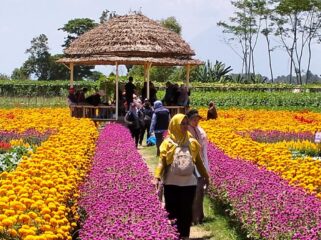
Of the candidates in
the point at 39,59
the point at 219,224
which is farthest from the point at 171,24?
the point at 219,224

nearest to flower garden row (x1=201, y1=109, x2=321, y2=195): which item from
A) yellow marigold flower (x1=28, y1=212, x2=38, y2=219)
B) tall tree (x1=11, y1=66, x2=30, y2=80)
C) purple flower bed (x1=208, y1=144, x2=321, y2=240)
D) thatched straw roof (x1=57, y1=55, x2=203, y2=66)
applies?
purple flower bed (x1=208, y1=144, x2=321, y2=240)

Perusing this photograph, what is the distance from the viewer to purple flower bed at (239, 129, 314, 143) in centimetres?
1861

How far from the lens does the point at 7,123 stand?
20.7m

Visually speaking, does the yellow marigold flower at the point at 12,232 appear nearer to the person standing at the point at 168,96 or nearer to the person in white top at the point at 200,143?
the person in white top at the point at 200,143

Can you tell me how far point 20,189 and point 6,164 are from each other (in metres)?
6.58

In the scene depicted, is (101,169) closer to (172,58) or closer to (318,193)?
(318,193)

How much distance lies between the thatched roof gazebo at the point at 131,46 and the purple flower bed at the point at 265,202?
15.5m

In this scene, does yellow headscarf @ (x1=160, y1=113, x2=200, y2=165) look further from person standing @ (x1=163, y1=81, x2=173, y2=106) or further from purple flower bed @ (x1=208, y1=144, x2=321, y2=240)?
person standing @ (x1=163, y1=81, x2=173, y2=106)

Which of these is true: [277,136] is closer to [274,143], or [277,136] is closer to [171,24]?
[274,143]

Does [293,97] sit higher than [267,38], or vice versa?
[267,38]

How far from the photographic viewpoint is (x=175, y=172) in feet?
26.6

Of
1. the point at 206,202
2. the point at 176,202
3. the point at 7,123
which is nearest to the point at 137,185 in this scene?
the point at 176,202

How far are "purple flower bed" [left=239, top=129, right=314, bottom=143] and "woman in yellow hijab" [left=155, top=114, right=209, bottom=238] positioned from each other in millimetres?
10319

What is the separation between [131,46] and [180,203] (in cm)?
1887
